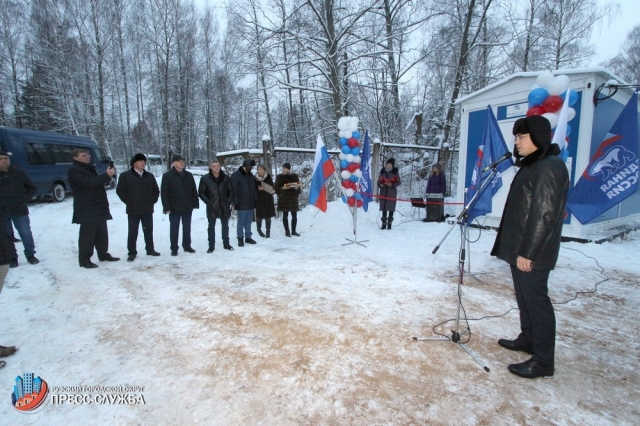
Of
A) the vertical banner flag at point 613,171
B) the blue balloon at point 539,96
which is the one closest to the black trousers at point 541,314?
the vertical banner flag at point 613,171

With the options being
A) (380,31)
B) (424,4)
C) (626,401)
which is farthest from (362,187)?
(424,4)

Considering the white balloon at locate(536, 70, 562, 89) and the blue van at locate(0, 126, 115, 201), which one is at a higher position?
the white balloon at locate(536, 70, 562, 89)

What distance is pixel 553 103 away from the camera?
15.0ft

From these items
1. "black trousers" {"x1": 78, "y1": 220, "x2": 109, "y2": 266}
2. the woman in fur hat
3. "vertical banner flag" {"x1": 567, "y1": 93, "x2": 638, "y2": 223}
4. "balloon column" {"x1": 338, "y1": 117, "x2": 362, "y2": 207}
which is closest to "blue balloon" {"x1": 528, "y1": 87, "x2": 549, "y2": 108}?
"vertical banner flag" {"x1": 567, "y1": 93, "x2": 638, "y2": 223}

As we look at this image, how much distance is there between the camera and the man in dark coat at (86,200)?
4.87 meters

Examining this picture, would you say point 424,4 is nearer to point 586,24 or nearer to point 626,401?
point 586,24

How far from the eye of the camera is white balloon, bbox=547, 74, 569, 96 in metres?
4.44

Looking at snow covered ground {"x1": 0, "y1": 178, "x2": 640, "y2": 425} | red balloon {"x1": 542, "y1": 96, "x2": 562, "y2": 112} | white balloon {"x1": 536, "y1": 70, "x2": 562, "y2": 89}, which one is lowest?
snow covered ground {"x1": 0, "y1": 178, "x2": 640, "y2": 425}

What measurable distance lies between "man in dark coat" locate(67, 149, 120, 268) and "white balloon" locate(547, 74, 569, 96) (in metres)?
6.54

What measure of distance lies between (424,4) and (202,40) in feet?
62.4

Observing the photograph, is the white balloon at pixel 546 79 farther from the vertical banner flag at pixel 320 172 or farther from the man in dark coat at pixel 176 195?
the man in dark coat at pixel 176 195

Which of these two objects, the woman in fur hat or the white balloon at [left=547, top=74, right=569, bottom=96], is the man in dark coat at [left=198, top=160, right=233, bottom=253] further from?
the white balloon at [left=547, top=74, right=569, bottom=96]

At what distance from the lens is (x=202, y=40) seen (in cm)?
2481

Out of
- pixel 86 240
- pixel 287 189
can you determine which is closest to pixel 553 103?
pixel 287 189
